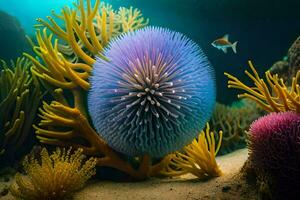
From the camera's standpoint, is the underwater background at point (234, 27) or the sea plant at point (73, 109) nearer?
the sea plant at point (73, 109)

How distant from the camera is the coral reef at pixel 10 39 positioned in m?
11.0

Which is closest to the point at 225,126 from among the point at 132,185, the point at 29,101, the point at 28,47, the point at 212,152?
the point at 212,152

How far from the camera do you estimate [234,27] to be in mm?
12195

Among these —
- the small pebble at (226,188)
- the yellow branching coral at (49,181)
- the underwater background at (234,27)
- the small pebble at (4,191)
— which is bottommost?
the small pebble at (226,188)

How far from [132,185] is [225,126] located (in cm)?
390

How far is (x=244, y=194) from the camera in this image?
3.16 metres

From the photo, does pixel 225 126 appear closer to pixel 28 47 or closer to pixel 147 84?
pixel 147 84

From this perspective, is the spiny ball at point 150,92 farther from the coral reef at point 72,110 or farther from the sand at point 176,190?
the coral reef at point 72,110

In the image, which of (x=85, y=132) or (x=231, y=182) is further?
(x=85, y=132)

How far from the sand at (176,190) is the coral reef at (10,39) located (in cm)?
858

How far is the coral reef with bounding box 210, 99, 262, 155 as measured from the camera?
6566 millimetres

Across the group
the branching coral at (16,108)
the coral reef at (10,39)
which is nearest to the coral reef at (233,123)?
the branching coral at (16,108)

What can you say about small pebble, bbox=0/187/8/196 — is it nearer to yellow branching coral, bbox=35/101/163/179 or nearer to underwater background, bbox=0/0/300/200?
underwater background, bbox=0/0/300/200

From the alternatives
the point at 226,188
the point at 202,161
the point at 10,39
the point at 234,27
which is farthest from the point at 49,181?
the point at 234,27
